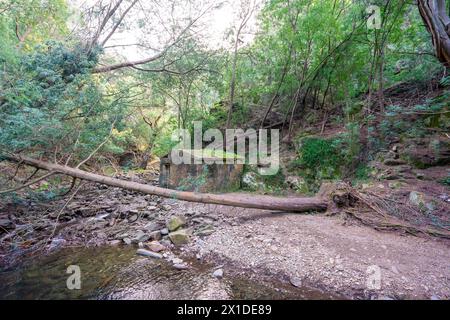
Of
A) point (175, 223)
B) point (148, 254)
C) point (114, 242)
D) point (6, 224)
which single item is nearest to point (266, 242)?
point (175, 223)

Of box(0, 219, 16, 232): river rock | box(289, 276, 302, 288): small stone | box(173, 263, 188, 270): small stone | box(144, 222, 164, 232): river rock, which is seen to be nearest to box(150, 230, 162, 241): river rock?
box(144, 222, 164, 232): river rock

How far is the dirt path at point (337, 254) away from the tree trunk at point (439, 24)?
316 cm

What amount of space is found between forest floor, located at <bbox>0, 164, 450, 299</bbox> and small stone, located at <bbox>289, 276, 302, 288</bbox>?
0.04ft

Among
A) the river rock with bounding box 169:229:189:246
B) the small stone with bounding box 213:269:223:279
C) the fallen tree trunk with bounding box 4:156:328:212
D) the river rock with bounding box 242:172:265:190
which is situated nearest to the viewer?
the small stone with bounding box 213:269:223:279

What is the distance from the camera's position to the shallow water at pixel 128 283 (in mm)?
2494

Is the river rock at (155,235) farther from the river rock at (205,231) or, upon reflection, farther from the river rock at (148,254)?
the river rock at (205,231)

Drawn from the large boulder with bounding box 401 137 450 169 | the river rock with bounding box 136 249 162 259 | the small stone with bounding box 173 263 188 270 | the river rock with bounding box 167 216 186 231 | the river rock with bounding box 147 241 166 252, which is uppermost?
the large boulder with bounding box 401 137 450 169

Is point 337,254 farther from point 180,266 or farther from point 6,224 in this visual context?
point 6,224

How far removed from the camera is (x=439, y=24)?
369 centimetres

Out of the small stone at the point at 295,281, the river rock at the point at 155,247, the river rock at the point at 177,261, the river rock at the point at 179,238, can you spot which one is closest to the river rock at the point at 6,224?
the river rock at the point at 155,247

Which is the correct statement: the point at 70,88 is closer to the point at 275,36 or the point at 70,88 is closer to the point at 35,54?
the point at 35,54

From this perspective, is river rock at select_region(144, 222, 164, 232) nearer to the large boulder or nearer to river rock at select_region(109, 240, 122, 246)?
river rock at select_region(109, 240, 122, 246)

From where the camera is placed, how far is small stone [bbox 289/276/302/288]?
8.49 ft
